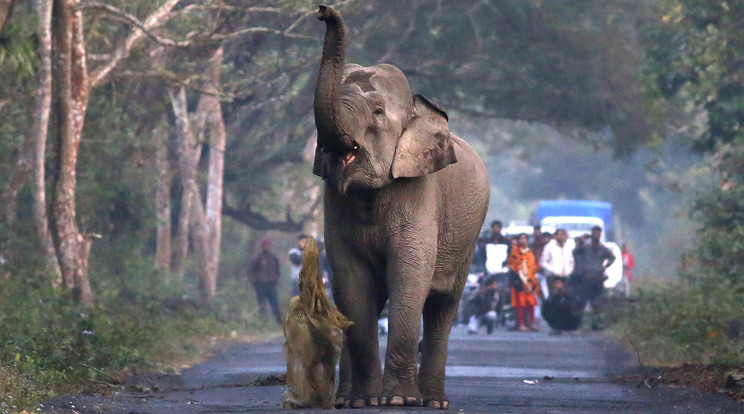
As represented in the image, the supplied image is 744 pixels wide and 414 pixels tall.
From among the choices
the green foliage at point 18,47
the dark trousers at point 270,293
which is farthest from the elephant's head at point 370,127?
the dark trousers at point 270,293

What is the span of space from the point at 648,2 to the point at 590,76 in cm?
271

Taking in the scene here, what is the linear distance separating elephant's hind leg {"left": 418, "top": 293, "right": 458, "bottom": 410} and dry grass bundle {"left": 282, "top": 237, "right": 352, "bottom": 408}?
0.86 meters

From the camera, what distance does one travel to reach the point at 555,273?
2127 centimetres

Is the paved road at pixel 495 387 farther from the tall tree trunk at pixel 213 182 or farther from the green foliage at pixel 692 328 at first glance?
the tall tree trunk at pixel 213 182

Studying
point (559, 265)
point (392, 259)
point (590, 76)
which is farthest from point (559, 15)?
point (392, 259)

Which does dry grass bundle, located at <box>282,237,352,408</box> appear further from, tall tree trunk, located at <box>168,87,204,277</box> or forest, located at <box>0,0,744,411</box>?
tall tree trunk, located at <box>168,87,204,277</box>

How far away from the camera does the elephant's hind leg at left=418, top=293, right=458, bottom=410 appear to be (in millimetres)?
9000

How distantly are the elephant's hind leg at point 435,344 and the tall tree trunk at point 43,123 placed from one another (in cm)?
846

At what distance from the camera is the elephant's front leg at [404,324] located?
8352 millimetres

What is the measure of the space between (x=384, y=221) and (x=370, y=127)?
64 centimetres

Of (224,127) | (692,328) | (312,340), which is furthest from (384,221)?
(224,127)

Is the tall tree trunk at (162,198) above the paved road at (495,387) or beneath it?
above

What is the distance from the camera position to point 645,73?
24219 mm

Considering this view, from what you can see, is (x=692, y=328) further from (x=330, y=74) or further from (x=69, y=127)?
(x=330, y=74)
